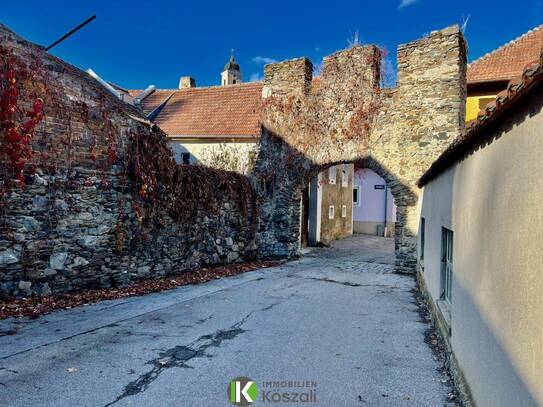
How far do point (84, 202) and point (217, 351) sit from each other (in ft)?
13.9

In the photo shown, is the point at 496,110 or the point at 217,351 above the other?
the point at 496,110

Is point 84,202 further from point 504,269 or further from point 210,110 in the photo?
point 210,110

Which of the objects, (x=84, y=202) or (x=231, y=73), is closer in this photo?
(x=84, y=202)

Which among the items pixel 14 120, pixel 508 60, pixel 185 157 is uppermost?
pixel 508 60

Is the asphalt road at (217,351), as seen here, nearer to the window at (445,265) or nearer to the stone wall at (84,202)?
the window at (445,265)

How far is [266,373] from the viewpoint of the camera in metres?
4.12

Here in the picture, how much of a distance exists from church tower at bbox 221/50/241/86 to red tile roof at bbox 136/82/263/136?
2047 cm

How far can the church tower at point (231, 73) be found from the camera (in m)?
40.7

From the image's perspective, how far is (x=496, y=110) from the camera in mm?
2477

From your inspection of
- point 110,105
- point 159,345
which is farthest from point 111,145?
point 159,345

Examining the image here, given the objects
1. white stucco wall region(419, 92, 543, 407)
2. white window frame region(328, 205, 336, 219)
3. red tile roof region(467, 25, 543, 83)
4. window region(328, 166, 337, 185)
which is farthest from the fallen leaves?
red tile roof region(467, 25, 543, 83)

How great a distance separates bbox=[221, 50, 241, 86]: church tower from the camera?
40.7 meters

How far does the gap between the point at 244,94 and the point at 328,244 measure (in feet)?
27.5

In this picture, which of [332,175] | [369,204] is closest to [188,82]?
[332,175]
